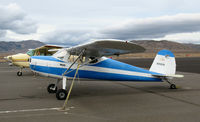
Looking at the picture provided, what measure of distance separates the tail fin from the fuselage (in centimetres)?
41

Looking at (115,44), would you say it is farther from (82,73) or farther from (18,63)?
(18,63)

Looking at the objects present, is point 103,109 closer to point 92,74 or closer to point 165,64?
point 92,74

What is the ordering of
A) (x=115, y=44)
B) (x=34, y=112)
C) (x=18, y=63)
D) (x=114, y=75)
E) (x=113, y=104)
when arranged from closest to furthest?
1. (x=34, y=112)
2. (x=115, y=44)
3. (x=113, y=104)
4. (x=114, y=75)
5. (x=18, y=63)

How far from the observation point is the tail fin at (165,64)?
790 cm

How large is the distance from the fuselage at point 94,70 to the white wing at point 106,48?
1.68 ft

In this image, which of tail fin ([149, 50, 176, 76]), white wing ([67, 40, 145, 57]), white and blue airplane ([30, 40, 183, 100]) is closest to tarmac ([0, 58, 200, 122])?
white and blue airplane ([30, 40, 183, 100])

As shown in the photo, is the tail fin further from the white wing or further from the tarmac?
the white wing

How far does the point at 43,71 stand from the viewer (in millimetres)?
6352

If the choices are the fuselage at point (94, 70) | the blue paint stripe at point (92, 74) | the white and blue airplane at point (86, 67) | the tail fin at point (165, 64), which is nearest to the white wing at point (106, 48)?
the white and blue airplane at point (86, 67)

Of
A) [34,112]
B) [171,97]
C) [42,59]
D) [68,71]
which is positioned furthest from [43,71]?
[171,97]

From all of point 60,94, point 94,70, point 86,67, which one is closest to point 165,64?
point 94,70

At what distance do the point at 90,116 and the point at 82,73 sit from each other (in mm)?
2549

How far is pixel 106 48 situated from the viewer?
19.3 feet

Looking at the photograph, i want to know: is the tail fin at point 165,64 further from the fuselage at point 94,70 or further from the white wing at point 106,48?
the white wing at point 106,48
